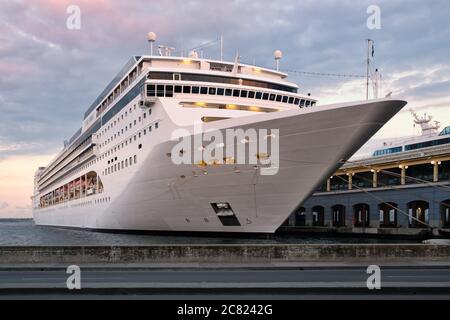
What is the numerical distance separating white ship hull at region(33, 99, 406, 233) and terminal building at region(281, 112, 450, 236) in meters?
15.4

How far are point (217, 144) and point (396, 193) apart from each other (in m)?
31.0

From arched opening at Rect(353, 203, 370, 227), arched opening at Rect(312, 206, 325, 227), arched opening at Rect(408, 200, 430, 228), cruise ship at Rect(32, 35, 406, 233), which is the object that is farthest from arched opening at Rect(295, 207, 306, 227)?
cruise ship at Rect(32, 35, 406, 233)

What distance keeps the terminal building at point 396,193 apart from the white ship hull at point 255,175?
1544cm

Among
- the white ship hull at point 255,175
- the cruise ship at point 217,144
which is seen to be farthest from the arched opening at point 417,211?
the white ship hull at point 255,175

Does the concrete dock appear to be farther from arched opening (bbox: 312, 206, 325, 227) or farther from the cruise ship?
arched opening (bbox: 312, 206, 325, 227)

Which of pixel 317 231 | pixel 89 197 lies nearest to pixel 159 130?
pixel 89 197

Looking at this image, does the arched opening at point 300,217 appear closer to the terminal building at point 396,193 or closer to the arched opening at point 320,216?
the terminal building at point 396,193

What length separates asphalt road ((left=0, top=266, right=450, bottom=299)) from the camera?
9961 millimetres

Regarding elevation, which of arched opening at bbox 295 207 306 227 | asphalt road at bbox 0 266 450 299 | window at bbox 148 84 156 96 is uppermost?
window at bbox 148 84 156 96

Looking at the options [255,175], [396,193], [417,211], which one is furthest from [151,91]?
[417,211]

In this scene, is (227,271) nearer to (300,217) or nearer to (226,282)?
(226,282)

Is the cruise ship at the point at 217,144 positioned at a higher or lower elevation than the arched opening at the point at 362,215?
higher

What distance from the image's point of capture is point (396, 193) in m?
50.6

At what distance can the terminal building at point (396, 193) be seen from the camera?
4578 cm
